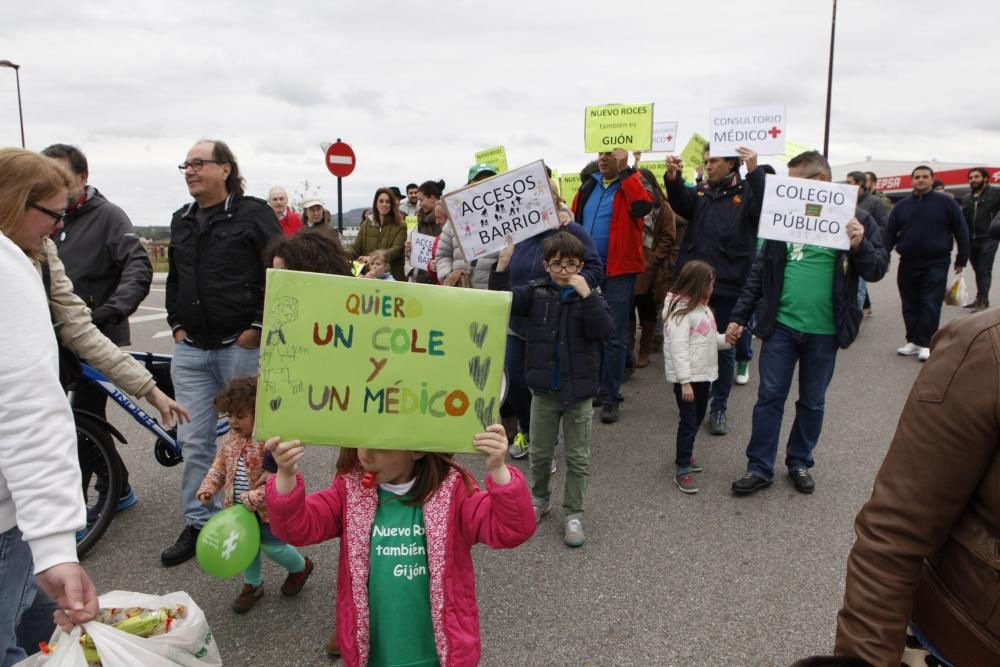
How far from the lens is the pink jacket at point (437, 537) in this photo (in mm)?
1783

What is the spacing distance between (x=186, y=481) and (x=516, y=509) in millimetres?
2486

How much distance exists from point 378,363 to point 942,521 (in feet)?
4.10

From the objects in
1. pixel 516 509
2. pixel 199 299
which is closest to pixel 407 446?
pixel 516 509

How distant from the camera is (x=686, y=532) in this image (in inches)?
147

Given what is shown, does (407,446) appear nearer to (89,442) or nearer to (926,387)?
(926,387)

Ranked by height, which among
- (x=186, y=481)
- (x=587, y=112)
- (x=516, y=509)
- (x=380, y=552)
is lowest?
(x=186, y=481)

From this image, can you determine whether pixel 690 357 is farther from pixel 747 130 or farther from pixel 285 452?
pixel 285 452

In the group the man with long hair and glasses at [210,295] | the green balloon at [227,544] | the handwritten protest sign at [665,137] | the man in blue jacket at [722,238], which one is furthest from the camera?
the handwritten protest sign at [665,137]

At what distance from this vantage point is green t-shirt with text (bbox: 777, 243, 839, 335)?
403cm

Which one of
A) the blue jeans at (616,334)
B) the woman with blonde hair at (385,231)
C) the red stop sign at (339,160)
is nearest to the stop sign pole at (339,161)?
the red stop sign at (339,160)

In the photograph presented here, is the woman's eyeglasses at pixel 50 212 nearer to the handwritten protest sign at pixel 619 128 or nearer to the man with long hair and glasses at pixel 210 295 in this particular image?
the man with long hair and glasses at pixel 210 295

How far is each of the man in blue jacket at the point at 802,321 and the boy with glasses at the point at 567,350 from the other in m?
1.19

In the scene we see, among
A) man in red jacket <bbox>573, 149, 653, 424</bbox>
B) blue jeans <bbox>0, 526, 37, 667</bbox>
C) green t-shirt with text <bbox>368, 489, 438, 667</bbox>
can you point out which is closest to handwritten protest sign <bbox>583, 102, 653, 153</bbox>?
man in red jacket <bbox>573, 149, 653, 424</bbox>

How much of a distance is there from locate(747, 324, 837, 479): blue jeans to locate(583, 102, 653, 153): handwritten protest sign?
7.66ft
